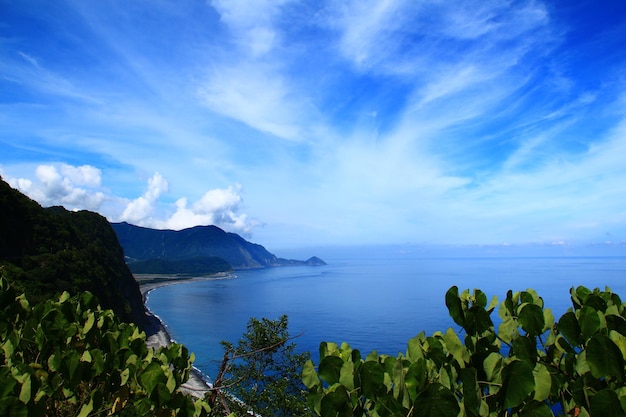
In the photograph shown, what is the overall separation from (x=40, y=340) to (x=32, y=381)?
1.20 m

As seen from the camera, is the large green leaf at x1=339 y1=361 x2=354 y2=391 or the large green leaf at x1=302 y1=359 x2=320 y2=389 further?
the large green leaf at x1=302 y1=359 x2=320 y2=389

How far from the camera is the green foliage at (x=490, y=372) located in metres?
1.98

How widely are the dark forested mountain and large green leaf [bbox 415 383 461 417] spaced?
38.2m

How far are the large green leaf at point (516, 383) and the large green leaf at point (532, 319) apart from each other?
0.75 m

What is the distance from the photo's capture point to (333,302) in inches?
3804

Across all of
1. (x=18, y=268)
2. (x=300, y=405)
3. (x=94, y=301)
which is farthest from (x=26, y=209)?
(x=94, y=301)

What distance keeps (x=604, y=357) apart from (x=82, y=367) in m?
3.47

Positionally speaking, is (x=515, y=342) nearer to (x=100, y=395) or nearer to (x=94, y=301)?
(x=100, y=395)

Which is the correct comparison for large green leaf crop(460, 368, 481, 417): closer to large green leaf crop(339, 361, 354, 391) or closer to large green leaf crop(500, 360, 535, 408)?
large green leaf crop(500, 360, 535, 408)

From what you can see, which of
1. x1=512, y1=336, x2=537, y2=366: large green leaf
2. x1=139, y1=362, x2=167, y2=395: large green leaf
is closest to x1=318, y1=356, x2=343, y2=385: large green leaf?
x1=139, y1=362, x2=167, y2=395: large green leaf

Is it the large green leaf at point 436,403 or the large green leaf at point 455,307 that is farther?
the large green leaf at point 455,307

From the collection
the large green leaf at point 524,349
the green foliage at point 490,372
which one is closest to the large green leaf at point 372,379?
the green foliage at point 490,372

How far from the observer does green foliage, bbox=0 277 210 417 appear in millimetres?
2441

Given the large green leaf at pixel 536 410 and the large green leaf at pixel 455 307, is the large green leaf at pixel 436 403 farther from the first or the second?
the large green leaf at pixel 455 307
